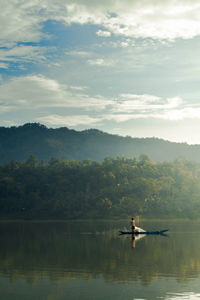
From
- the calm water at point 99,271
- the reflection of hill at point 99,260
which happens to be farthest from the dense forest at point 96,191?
the calm water at point 99,271

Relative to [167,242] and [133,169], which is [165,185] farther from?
[167,242]

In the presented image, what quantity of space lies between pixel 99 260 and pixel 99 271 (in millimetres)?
5784

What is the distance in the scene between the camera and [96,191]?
481 feet

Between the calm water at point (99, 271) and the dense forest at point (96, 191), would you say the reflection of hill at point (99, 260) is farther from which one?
the dense forest at point (96, 191)

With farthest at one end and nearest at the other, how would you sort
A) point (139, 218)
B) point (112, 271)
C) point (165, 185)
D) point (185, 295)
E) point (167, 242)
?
point (165, 185) < point (139, 218) < point (167, 242) < point (112, 271) < point (185, 295)

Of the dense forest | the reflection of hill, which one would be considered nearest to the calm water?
the reflection of hill

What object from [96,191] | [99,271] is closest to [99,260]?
[99,271]

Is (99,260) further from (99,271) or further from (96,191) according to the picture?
(96,191)

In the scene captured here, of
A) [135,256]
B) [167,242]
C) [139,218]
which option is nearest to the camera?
[135,256]

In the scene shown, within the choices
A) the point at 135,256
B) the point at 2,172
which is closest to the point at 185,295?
the point at 135,256

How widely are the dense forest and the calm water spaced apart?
292 ft

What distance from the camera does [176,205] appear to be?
5576 inches

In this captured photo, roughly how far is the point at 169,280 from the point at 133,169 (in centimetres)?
12853

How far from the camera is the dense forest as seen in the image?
13850cm
